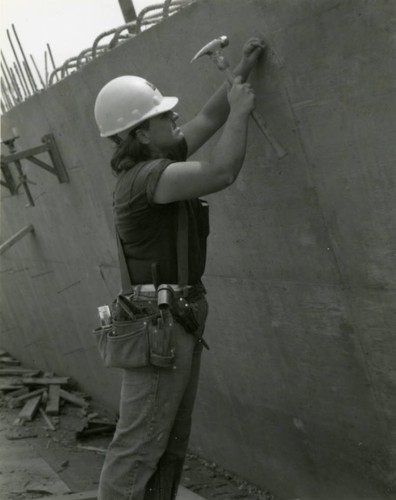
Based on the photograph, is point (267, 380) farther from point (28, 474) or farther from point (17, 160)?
point (17, 160)

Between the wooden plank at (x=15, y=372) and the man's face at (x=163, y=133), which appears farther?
the wooden plank at (x=15, y=372)

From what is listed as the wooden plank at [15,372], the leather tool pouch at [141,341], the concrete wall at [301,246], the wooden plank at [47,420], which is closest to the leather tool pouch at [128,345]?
the leather tool pouch at [141,341]

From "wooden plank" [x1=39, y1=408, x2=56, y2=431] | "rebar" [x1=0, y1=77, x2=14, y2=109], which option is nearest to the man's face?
"wooden plank" [x1=39, y1=408, x2=56, y2=431]

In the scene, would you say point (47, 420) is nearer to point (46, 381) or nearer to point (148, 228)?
point (46, 381)

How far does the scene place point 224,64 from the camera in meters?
4.21

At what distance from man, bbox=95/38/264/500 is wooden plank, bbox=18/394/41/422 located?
14.9 feet

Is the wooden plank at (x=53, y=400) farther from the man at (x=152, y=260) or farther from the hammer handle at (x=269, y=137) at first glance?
the hammer handle at (x=269, y=137)

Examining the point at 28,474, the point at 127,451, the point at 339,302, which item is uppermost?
the point at 339,302

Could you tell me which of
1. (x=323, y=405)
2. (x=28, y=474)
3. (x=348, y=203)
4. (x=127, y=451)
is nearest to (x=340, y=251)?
(x=348, y=203)

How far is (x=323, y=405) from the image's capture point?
4793 millimetres

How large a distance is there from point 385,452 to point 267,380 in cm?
103

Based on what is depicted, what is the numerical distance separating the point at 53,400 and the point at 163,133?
5.27 m

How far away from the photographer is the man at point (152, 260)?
161 inches

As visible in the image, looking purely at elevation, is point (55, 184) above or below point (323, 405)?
above
